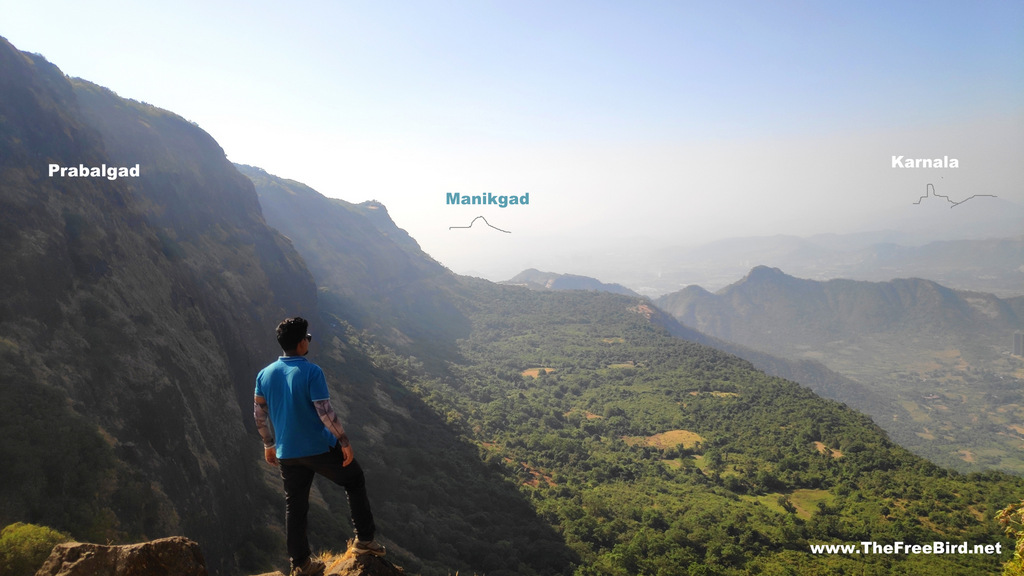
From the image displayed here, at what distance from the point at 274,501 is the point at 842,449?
72221 millimetres

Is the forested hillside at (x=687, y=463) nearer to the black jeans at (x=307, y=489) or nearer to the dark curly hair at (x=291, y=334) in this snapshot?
the black jeans at (x=307, y=489)

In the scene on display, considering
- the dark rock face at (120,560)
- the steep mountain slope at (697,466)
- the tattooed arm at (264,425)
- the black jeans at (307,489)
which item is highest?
the tattooed arm at (264,425)

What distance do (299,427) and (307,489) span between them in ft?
3.85

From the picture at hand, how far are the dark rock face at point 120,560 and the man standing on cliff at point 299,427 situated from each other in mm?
1445

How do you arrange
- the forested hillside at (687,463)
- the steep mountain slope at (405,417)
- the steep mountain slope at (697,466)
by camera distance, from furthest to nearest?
1. the forested hillside at (687,463)
2. the steep mountain slope at (697,466)
3. the steep mountain slope at (405,417)

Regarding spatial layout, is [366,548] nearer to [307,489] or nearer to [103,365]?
[307,489]

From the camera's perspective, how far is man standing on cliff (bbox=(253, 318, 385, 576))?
16.0 ft

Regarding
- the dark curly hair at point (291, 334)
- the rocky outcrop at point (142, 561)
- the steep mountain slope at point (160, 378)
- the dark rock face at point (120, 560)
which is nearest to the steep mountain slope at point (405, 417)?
the steep mountain slope at point (160, 378)

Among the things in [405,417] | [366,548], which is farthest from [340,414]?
[366,548]

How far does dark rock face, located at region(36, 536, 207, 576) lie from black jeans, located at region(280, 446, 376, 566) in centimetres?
124

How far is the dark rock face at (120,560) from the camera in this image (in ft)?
16.9

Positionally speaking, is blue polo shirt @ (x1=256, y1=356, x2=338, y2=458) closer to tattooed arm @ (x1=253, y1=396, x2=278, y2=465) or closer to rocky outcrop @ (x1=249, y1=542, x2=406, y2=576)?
tattooed arm @ (x1=253, y1=396, x2=278, y2=465)

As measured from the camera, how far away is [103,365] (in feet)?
59.9

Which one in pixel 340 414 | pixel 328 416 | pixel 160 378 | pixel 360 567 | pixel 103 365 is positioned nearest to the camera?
pixel 328 416
